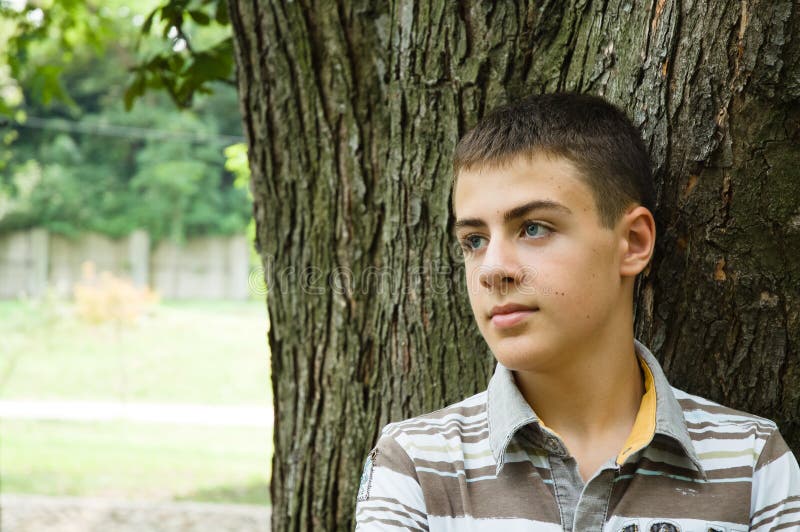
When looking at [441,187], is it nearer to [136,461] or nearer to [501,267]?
[501,267]

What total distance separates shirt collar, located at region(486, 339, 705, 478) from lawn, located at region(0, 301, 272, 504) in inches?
292

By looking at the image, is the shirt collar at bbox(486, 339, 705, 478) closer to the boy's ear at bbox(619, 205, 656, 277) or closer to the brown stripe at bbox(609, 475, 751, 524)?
the brown stripe at bbox(609, 475, 751, 524)

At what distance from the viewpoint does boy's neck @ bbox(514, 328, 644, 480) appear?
72.9 inches

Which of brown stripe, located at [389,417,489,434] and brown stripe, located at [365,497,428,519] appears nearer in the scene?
brown stripe, located at [365,497,428,519]

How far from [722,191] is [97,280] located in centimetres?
2236

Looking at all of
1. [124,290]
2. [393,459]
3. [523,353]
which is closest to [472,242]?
[523,353]

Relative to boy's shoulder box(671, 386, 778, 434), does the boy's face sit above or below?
above

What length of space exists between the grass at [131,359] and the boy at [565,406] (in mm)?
14955

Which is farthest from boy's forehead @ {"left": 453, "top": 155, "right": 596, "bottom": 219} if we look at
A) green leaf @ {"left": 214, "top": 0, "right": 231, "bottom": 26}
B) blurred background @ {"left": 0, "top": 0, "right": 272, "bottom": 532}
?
green leaf @ {"left": 214, "top": 0, "right": 231, "bottom": 26}

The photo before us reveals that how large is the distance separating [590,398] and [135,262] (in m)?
26.4

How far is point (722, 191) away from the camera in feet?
6.39

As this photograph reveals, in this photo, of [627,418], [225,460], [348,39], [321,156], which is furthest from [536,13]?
[225,460]

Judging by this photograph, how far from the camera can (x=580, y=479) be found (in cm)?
172

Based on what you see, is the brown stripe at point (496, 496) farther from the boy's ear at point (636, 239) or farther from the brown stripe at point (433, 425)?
the boy's ear at point (636, 239)
